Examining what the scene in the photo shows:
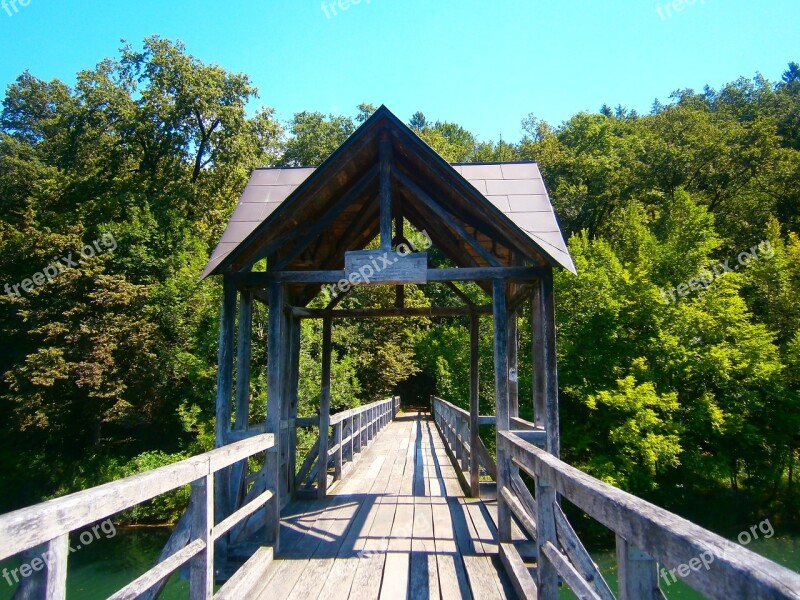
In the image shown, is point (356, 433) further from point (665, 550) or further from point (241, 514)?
point (665, 550)

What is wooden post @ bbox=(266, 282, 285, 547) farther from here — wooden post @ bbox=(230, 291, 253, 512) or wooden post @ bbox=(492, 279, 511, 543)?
wooden post @ bbox=(492, 279, 511, 543)

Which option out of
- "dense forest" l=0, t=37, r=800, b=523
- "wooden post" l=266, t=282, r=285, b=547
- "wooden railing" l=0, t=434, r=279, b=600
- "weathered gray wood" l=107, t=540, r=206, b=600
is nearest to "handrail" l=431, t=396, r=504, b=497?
"wooden post" l=266, t=282, r=285, b=547

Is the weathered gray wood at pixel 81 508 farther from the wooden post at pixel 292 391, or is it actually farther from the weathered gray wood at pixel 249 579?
the wooden post at pixel 292 391

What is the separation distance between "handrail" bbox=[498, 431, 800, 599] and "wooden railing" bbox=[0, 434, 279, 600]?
5.12 feet

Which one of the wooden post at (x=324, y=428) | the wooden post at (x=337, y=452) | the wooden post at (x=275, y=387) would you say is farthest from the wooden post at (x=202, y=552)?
the wooden post at (x=337, y=452)

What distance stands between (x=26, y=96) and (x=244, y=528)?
3915 centimetres

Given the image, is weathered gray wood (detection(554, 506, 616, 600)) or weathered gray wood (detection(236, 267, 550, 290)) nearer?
weathered gray wood (detection(554, 506, 616, 600))

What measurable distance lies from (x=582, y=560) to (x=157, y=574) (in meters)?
1.80

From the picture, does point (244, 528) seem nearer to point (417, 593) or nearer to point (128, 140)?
point (417, 593)

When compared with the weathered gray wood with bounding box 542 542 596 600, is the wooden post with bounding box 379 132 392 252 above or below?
above

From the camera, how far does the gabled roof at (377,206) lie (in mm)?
4539

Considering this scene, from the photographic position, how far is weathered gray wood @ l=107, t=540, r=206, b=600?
1.93 m

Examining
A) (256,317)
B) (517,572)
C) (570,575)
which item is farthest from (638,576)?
(256,317)

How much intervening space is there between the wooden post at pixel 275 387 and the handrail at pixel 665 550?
224 centimetres
